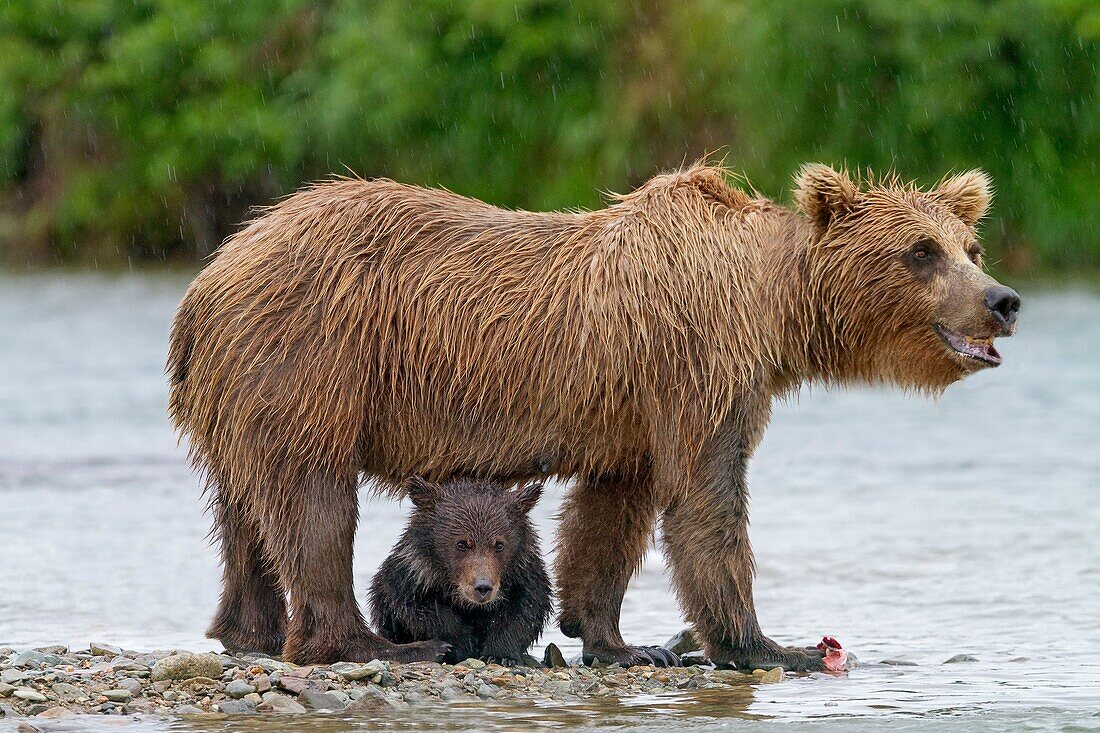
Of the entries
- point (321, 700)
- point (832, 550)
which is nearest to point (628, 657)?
point (321, 700)

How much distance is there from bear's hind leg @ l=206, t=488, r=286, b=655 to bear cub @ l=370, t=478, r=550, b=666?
1.55ft

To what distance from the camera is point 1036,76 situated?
23656mm

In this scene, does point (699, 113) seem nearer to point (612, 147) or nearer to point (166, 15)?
point (612, 147)

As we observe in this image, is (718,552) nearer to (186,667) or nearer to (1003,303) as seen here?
(1003,303)

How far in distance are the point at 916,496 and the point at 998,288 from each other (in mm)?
5746

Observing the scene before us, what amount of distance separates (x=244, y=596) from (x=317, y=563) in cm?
60

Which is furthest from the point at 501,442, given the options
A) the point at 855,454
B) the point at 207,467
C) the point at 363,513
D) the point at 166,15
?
the point at 166,15

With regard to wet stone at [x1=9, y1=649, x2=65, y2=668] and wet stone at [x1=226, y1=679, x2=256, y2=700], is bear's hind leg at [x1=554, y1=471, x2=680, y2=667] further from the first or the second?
wet stone at [x1=9, y1=649, x2=65, y2=668]

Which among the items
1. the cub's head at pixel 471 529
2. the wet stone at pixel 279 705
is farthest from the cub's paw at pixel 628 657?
the wet stone at pixel 279 705

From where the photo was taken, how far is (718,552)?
6.53m

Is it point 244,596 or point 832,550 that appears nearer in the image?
point 244,596

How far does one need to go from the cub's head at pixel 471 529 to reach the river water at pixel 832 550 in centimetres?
77

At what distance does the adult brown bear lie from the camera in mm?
6453

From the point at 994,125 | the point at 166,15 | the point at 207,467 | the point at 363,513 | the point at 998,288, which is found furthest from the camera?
the point at 166,15
